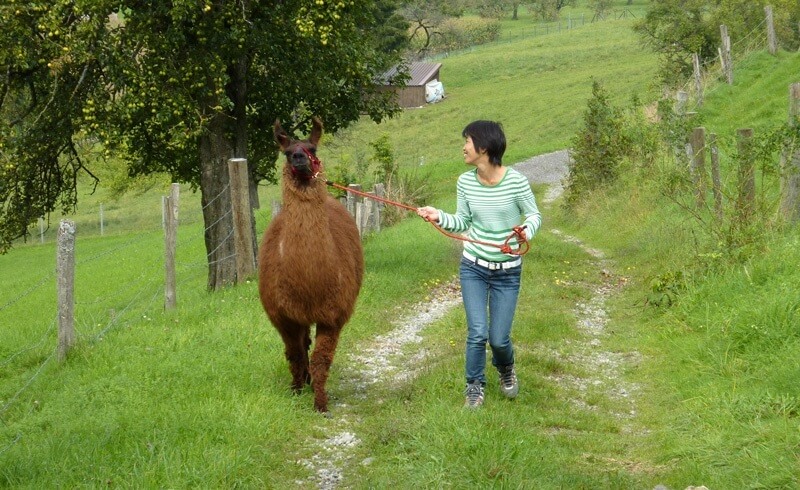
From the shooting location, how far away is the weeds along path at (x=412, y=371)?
19.3 feet

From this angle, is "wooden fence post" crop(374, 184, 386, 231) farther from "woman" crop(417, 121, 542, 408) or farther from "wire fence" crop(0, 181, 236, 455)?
"woman" crop(417, 121, 542, 408)

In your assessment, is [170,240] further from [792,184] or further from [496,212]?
[792,184]

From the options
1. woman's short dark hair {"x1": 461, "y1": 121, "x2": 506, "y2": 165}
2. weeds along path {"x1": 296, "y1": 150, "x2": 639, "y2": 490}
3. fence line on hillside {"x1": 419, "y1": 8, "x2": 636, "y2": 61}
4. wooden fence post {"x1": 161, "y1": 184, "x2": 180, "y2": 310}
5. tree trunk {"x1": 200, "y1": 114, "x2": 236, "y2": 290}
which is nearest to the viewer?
weeds along path {"x1": 296, "y1": 150, "x2": 639, "y2": 490}

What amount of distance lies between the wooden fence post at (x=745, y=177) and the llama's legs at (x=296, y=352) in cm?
502

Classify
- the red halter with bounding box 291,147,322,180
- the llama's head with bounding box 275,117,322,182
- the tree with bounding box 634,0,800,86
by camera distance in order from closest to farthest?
the llama's head with bounding box 275,117,322,182 → the red halter with bounding box 291,147,322,180 → the tree with bounding box 634,0,800,86

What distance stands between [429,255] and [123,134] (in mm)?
5009

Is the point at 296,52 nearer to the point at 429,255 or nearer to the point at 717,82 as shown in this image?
the point at 429,255

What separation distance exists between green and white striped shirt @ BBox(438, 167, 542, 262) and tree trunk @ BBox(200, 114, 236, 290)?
734 centimetres

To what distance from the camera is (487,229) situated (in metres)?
6.40

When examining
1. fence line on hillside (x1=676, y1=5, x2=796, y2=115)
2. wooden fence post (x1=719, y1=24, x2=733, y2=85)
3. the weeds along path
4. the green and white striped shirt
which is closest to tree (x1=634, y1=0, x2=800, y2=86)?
fence line on hillside (x1=676, y1=5, x2=796, y2=115)

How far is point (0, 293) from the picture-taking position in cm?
2550

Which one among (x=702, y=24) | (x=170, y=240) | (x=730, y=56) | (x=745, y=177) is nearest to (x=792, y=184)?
(x=745, y=177)

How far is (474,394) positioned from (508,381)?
1.38ft

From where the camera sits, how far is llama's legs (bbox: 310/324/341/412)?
6773 millimetres
